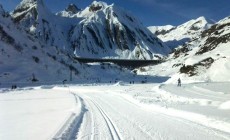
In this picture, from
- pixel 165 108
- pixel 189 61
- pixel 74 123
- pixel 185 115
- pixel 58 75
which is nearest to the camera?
pixel 74 123

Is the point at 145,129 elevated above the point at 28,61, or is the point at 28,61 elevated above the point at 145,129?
the point at 28,61

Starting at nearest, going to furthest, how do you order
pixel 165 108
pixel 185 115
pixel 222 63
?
pixel 185 115
pixel 165 108
pixel 222 63

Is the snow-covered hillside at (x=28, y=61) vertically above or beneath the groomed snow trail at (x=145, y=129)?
above

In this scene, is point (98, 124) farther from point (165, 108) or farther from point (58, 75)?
point (58, 75)

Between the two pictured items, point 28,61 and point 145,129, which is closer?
point 145,129

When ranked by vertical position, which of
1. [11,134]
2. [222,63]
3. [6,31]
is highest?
[6,31]

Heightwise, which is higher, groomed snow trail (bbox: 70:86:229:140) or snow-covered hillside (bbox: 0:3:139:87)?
snow-covered hillside (bbox: 0:3:139:87)

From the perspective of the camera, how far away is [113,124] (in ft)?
48.0

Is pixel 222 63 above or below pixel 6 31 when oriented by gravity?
below

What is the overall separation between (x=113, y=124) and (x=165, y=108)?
5.55 m

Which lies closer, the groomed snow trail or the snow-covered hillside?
the groomed snow trail

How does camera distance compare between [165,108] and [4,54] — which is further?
[4,54]

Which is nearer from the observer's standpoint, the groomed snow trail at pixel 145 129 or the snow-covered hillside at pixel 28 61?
the groomed snow trail at pixel 145 129

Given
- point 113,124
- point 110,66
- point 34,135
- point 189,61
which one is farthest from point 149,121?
point 110,66
